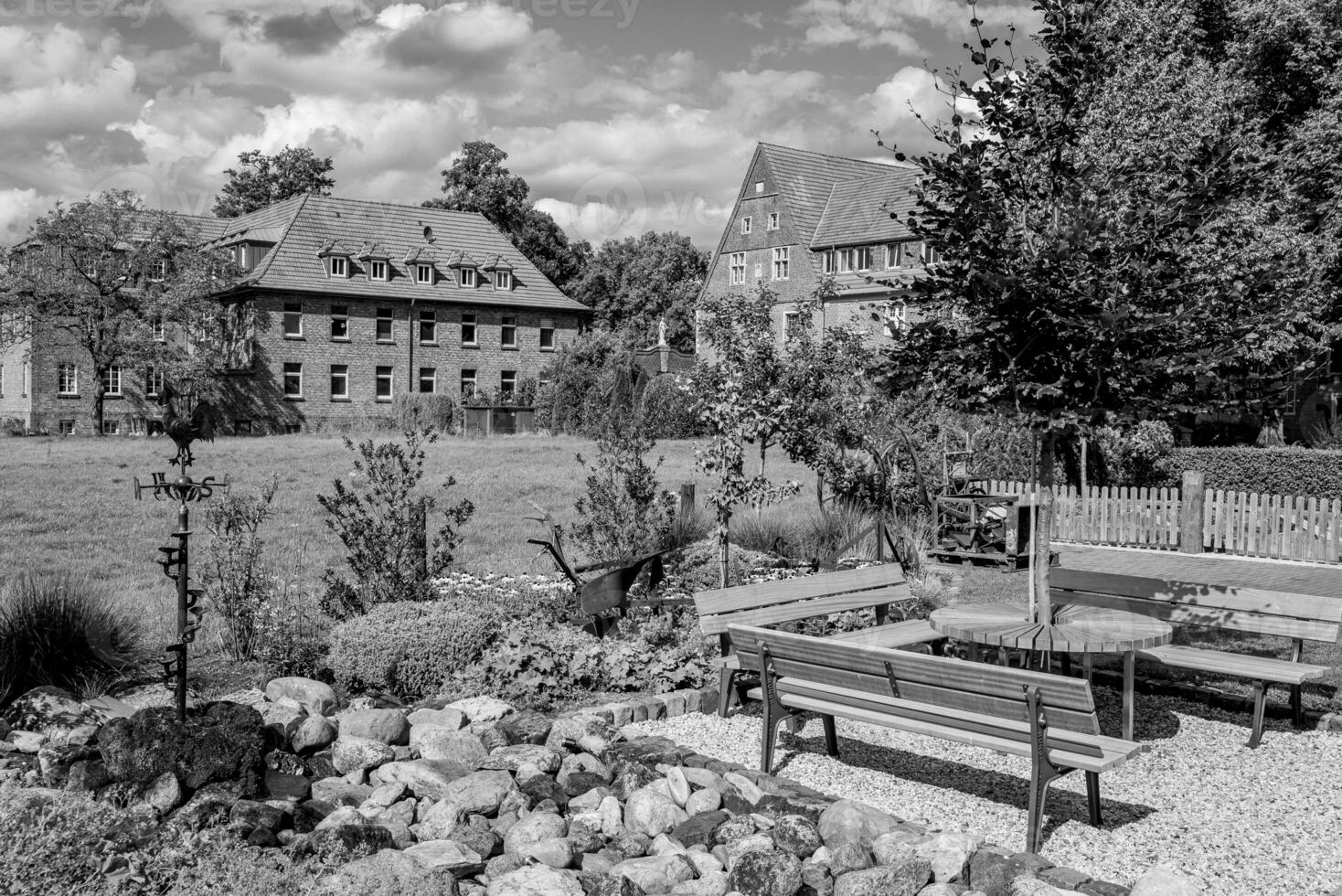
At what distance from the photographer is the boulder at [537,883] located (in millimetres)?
4410

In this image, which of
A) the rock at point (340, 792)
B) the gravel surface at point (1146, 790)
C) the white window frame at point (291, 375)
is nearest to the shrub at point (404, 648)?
the gravel surface at point (1146, 790)

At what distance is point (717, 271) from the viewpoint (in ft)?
184

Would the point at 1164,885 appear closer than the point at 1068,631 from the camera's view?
Yes

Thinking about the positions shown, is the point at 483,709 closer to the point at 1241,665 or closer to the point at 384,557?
the point at 384,557

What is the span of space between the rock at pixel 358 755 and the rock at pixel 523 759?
52cm

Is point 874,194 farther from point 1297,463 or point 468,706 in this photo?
point 468,706

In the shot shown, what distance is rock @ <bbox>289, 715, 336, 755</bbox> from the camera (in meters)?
6.04

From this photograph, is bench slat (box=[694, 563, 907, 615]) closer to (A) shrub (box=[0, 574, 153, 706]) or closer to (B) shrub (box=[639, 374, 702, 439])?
(A) shrub (box=[0, 574, 153, 706])

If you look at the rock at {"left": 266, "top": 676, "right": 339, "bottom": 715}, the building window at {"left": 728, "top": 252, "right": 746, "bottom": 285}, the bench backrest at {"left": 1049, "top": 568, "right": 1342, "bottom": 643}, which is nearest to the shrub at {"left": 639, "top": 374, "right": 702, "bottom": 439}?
the building window at {"left": 728, "top": 252, "right": 746, "bottom": 285}

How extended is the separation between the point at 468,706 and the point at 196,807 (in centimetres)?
200

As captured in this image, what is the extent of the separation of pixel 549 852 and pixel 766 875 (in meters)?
0.94

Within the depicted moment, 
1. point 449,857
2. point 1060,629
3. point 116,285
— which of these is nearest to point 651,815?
point 449,857

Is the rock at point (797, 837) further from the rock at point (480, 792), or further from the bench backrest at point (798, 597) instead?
the bench backrest at point (798, 597)

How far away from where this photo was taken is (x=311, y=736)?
6.07m
